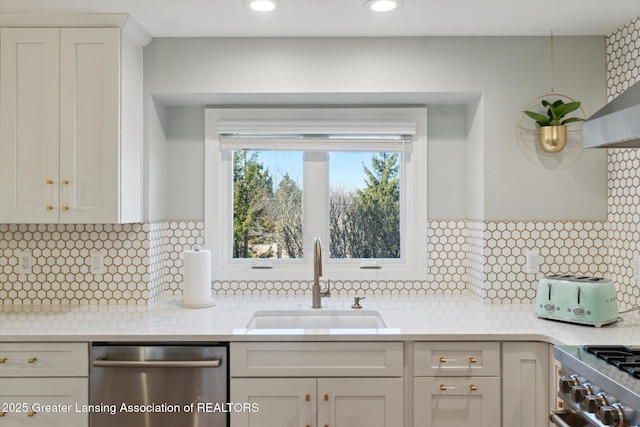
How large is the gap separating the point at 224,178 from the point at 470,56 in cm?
152

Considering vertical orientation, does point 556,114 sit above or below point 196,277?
above

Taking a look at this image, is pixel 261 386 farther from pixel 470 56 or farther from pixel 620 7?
pixel 620 7

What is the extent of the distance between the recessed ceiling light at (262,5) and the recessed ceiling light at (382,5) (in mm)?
415

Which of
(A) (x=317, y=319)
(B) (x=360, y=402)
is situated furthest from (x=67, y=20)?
(B) (x=360, y=402)

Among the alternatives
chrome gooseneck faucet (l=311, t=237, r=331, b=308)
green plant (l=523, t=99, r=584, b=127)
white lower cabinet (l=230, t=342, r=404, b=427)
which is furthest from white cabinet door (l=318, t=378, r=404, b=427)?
green plant (l=523, t=99, r=584, b=127)

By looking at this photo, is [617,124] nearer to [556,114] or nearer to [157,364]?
[556,114]

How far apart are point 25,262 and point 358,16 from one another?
7.09 ft

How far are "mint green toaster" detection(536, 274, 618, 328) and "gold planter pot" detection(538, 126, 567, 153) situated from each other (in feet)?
2.26

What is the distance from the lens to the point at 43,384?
2.13 meters

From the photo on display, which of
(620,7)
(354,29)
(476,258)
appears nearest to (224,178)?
(354,29)

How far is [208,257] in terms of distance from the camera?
265 cm

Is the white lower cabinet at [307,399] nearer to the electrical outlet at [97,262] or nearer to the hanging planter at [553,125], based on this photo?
the electrical outlet at [97,262]

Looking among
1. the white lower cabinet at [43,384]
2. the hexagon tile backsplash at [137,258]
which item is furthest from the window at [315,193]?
the white lower cabinet at [43,384]

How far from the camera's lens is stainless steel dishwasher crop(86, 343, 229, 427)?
214 centimetres
